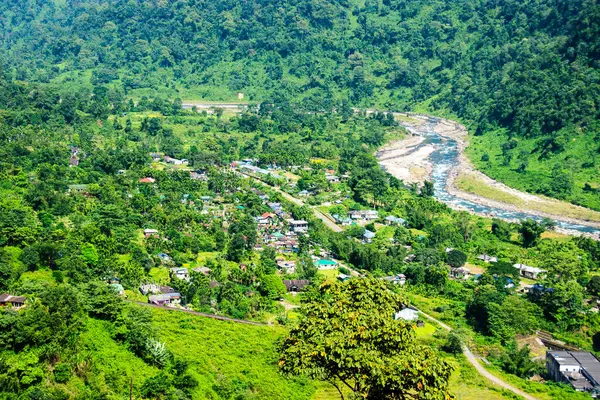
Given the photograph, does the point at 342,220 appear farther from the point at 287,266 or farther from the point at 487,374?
the point at 487,374

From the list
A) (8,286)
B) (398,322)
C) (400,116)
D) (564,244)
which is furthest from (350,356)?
(400,116)

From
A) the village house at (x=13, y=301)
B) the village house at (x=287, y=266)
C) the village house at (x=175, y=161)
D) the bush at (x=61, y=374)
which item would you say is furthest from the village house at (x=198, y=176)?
the bush at (x=61, y=374)

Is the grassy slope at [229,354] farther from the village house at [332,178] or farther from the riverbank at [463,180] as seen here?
the village house at [332,178]

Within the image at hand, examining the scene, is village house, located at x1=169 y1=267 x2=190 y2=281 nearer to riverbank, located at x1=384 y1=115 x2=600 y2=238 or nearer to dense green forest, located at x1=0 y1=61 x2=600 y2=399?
dense green forest, located at x1=0 y1=61 x2=600 y2=399

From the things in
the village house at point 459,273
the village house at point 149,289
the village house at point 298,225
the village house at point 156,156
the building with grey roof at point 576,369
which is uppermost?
the building with grey roof at point 576,369

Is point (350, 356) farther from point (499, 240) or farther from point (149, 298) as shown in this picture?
point (499, 240)

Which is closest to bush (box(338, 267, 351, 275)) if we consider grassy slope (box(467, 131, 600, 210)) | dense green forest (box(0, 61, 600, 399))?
dense green forest (box(0, 61, 600, 399))
